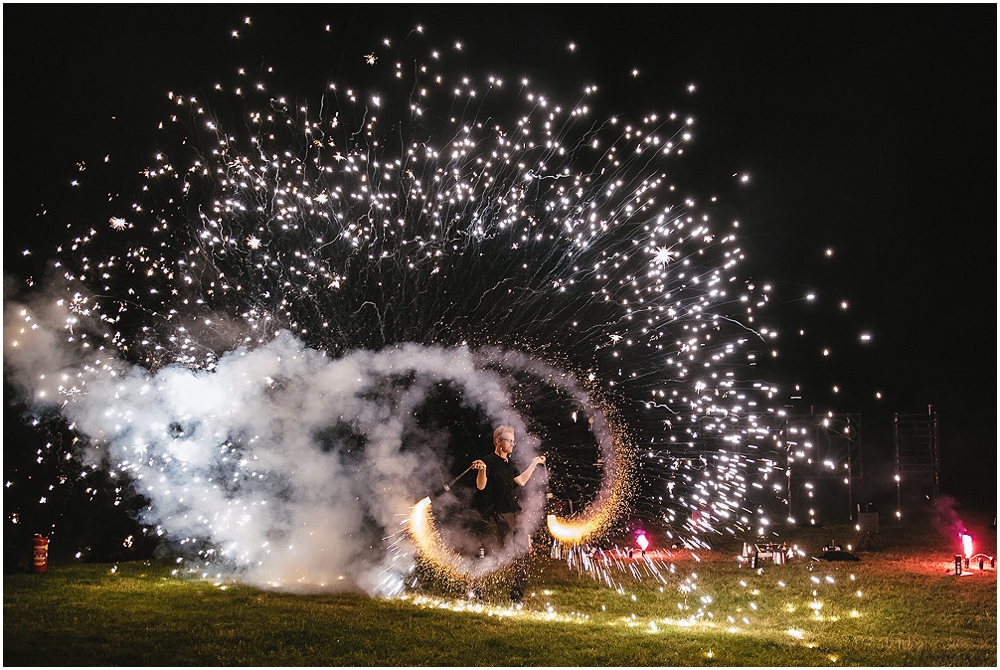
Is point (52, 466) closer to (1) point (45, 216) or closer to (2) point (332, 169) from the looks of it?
(1) point (45, 216)

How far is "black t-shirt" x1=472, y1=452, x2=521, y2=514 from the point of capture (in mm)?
6840

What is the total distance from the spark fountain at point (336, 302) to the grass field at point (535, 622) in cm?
92

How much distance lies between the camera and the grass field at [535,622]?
5.27 meters

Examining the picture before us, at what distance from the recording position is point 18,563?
8.92 metres

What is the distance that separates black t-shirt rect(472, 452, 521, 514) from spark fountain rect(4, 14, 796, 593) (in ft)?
1.98

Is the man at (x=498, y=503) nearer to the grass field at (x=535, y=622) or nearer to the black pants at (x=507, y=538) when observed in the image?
the black pants at (x=507, y=538)

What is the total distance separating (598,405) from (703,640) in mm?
4215

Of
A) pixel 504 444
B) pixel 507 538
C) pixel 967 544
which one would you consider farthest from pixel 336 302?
pixel 967 544

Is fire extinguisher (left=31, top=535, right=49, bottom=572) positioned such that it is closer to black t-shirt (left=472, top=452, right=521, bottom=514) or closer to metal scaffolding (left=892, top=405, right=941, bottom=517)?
black t-shirt (left=472, top=452, right=521, bottom=514)

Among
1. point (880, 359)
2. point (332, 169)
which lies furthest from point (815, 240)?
point (332, 169)

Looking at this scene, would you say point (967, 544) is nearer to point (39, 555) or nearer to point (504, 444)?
point (504, 444)

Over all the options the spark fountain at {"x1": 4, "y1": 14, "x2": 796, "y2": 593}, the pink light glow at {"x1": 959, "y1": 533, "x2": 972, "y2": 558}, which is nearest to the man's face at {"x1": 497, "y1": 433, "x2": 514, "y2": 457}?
the spark fountain at {"x1": 4, "y1": 14, "x2": 796, "y2": 593}

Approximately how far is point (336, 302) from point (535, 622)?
4.17 m

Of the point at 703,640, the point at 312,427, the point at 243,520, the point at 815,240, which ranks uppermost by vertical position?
the point at 815,240
